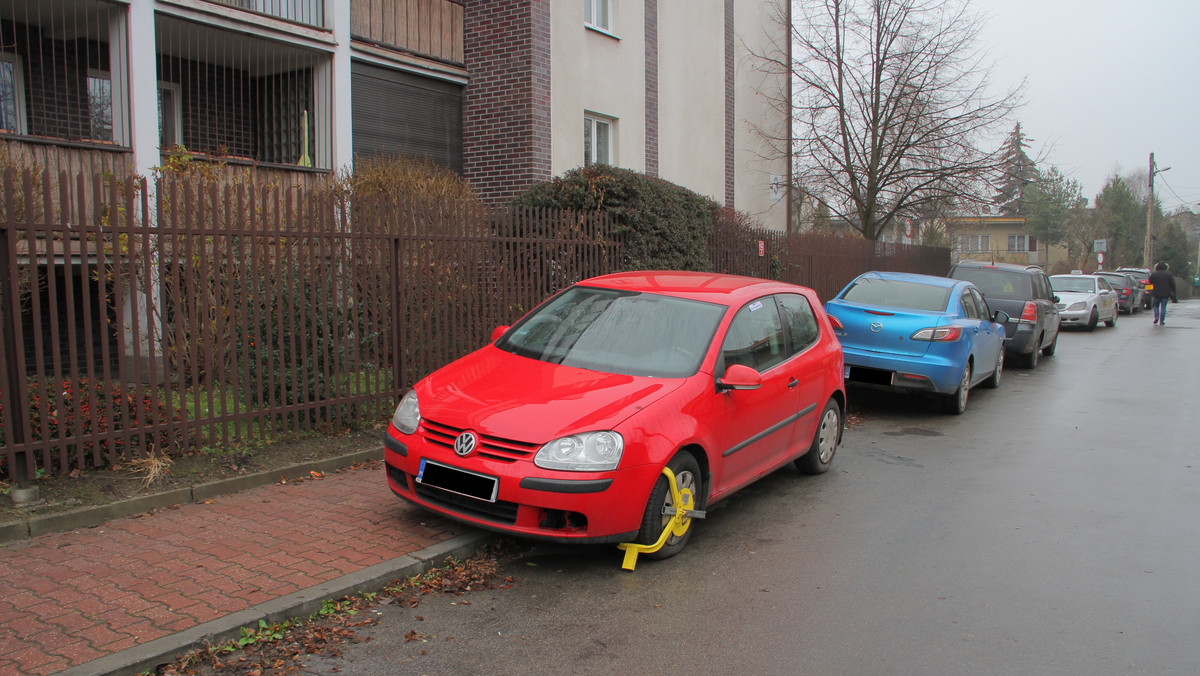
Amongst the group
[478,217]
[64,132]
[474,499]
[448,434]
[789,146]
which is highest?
[789,146]

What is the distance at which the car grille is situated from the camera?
4.60 m

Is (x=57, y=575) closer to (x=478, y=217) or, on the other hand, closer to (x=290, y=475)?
(x=290, y=475)

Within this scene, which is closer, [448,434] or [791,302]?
[448,434]

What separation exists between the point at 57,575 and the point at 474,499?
211 centimetres

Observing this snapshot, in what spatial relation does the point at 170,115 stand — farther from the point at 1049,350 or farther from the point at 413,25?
the point at 1049,350

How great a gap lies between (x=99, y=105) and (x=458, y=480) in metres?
9.46

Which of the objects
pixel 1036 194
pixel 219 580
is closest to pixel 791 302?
pixel 219 580

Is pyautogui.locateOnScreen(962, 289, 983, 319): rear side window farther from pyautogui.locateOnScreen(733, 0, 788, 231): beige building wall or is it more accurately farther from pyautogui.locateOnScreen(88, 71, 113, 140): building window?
pyautogui.locateOnScreen(88, 71, 113, 140): building window

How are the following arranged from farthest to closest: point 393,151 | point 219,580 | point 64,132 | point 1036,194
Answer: point 1036,194 < point 393,151 < point 64,132 < point 219,580

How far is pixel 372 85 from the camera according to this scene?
12.7m

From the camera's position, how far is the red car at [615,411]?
15.1 feet

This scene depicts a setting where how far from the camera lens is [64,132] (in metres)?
10.9

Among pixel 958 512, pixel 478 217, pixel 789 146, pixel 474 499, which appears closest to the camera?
pixel 474 499

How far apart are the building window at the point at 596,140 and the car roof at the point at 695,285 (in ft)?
29.3
